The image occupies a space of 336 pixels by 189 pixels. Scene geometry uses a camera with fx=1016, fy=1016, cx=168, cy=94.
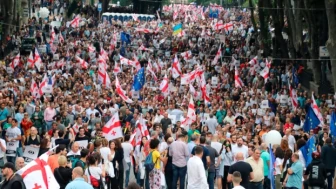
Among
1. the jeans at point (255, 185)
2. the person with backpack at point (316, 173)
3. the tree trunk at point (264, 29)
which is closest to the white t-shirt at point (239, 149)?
the person with backpack at point (316, 173)

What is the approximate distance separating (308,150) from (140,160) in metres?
3.23

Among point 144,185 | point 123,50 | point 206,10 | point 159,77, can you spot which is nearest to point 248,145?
point 144,185

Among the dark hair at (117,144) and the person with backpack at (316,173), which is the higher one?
the dark hair at (117,144)

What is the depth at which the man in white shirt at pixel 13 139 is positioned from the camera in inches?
830

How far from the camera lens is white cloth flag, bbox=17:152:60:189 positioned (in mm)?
13383

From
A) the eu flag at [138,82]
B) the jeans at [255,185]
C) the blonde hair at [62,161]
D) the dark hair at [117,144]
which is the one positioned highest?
the blonde hair at [62,161]

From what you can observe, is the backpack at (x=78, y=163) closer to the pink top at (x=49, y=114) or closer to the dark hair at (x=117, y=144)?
the dark hair at (x=117, y=144)

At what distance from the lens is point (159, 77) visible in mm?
40875

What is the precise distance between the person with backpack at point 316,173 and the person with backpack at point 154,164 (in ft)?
8.73

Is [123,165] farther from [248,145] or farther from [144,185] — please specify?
[248,145]

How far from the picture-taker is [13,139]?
69.2 ft

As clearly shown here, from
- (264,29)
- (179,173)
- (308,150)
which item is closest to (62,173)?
→ (179,173)

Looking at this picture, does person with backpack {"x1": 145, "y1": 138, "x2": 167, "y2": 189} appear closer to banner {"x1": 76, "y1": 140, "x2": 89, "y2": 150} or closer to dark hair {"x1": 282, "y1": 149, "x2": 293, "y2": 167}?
banner {"x1": 76, "y1": 140, "x2": 89, "y2": 150}

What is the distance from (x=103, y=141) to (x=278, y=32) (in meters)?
29.1
